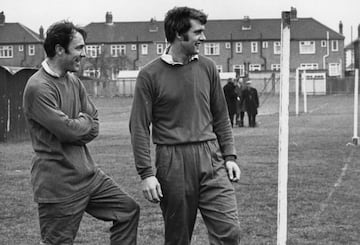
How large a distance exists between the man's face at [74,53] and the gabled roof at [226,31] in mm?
88430

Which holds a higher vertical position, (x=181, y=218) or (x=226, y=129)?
(x=226, y=129)

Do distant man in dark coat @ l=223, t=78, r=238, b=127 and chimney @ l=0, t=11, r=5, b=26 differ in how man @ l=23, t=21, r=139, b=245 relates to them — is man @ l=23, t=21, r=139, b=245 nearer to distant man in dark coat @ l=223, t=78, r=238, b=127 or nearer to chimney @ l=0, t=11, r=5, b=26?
distant man in dark coat @ l=223, t=78, r=238, b=127

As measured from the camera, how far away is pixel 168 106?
5648 mm

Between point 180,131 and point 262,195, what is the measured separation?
18.9 ft

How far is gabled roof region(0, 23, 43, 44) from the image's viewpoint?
9844 cm

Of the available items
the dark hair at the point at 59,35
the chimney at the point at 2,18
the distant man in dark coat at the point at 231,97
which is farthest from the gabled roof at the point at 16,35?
the dark hair at the point at 59,35

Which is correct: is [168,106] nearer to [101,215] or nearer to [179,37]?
[179,37]

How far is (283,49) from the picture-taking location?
5664 millimetres

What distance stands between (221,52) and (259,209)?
284ft

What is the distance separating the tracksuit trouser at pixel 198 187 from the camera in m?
5.54

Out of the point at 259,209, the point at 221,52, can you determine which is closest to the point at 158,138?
the point at 259,209

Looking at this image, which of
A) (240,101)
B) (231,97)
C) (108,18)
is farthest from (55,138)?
(108,18)

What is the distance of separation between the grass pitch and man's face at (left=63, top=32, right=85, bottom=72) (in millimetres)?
2954

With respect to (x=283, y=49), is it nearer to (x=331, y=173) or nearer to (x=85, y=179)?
(x=85, y=179)
